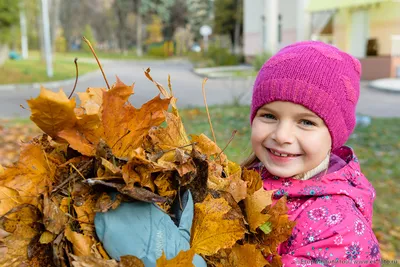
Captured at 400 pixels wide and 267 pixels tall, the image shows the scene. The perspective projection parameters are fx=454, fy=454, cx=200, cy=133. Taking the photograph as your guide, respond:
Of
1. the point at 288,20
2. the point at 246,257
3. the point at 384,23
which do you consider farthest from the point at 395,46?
the point at 246,257

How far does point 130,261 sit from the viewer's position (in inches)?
35.8

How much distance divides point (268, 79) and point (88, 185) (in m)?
0.83

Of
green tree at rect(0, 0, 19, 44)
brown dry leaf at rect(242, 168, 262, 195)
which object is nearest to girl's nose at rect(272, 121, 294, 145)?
brown dry leaf at rect(242, 168, 262, 195)

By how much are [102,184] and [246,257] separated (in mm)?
417

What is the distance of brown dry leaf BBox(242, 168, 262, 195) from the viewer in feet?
3.99

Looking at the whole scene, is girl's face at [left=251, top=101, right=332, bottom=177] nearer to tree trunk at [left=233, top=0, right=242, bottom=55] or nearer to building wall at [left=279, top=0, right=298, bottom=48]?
building wall at [left=279, top=0, right=298, bottom=48]

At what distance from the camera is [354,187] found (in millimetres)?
1563

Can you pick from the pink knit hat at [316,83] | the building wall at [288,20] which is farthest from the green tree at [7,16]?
the pink knit hat at [316,83]

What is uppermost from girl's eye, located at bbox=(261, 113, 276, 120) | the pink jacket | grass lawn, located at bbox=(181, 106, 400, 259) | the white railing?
the white railing

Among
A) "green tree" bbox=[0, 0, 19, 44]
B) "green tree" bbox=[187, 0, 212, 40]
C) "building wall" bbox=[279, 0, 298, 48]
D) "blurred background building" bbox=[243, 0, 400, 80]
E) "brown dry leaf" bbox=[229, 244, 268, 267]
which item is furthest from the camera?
"green tree" bbox=[187, 0, 212, 40]

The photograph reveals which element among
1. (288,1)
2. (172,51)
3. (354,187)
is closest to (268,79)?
(354,187)

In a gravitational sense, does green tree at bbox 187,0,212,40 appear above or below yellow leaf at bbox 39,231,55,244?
above

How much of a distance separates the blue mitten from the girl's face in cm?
63

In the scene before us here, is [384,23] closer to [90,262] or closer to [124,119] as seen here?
[124,119]
